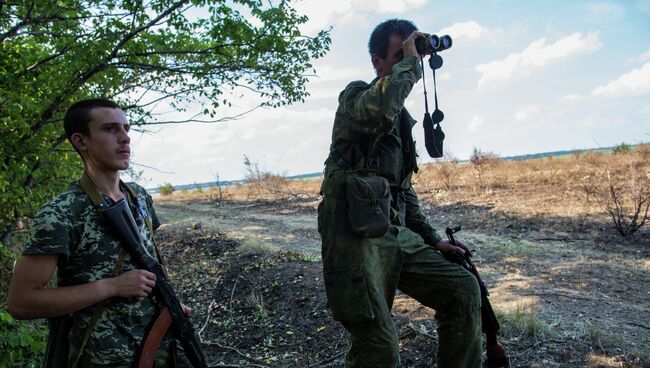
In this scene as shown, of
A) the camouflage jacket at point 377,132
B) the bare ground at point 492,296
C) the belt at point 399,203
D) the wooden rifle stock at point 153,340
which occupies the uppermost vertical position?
the camouflage jacket at point 377,132

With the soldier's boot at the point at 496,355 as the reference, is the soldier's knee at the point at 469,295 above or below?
above

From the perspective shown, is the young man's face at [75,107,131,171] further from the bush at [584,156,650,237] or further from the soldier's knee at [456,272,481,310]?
the bush at [584,156,650,237]

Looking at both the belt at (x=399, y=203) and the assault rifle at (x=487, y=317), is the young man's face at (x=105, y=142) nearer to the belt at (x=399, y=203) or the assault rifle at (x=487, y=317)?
the belt at (x=399, y=203)

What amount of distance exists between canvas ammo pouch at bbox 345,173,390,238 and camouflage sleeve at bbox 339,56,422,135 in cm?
27

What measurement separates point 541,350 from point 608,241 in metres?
5.32

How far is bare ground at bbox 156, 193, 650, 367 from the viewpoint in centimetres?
382

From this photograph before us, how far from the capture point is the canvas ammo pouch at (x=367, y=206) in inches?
98.6

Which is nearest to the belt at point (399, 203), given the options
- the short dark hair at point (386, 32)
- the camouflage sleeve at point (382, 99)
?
the camouflage sleeve at point (382, 99)

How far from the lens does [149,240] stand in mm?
2285

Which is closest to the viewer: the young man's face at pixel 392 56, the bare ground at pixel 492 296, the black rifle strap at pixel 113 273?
the black rifle strap at pixel 113 273

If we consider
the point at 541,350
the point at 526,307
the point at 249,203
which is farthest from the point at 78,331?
the point at 249,203

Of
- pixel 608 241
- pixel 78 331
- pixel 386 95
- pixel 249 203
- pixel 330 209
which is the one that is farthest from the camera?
pixel 249 203

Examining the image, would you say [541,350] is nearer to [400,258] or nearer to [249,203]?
[400,258]

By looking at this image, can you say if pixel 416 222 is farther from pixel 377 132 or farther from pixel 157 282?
pixel 157 282
